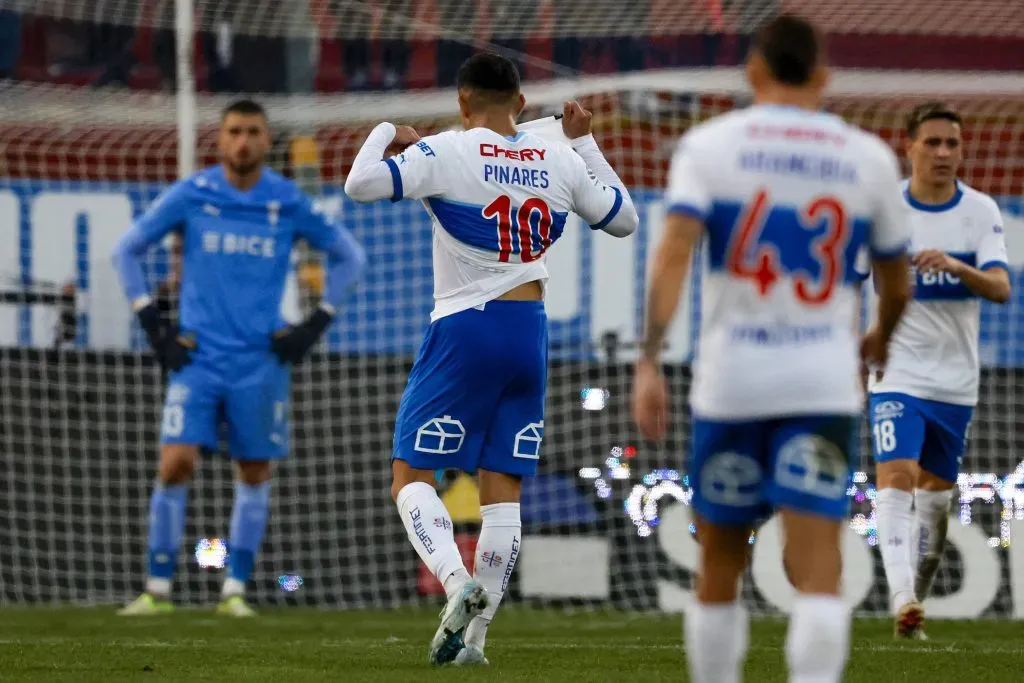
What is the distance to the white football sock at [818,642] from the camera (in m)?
3.91

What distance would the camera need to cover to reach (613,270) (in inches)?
481

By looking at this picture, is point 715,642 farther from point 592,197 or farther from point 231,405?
point 231,405

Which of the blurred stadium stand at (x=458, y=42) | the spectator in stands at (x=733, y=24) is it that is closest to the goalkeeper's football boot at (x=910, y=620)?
the blurred stadium stand at (x=458, y=42)

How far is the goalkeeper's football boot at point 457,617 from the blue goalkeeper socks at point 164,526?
3.84 meters

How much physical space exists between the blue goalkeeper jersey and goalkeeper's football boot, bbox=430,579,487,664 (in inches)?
154

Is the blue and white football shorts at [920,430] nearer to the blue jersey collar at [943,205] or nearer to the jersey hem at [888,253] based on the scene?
the blue jersey collar at [943,205]

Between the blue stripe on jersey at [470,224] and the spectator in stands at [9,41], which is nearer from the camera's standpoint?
the blue stripe on jersey at [470,224]

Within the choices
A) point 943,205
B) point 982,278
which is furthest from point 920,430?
point 943,205

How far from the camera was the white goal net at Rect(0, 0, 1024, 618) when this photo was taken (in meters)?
10.5

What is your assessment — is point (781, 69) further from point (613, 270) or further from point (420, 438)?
point (613, 270)

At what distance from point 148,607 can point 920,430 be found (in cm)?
412

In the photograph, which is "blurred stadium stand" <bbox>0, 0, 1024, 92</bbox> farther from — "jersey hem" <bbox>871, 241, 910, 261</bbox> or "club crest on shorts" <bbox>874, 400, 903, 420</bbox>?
"jersey hem" <bbox>871, 241, 910, 261</bbox>

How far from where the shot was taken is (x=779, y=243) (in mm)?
3982

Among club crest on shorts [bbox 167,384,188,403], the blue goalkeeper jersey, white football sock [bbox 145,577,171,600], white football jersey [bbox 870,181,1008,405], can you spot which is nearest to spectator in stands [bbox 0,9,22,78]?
the blue goalkeeper jersey
